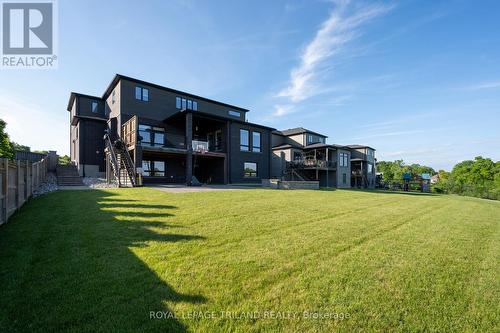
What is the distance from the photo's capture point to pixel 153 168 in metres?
20.5

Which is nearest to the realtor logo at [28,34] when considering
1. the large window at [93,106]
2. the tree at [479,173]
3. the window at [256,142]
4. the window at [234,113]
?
the large window at [93,106]

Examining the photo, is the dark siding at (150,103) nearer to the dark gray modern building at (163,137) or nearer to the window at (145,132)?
the dark gray modern building at (163,137)

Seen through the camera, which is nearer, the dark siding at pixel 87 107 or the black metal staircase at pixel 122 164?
the black metal staircase at pixel 122 164

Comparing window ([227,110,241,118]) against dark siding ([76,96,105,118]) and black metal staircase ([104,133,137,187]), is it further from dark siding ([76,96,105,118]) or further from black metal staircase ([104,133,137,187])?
dark siding ([76,96,105,118])

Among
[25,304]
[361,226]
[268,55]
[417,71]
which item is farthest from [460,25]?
[25,304]

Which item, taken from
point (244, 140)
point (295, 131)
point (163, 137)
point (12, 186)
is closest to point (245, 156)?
point (244, 140)

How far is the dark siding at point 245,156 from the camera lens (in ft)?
72.1

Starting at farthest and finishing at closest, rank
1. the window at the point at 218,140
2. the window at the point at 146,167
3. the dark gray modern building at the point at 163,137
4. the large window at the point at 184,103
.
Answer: the large window at the point at 184,103
the window at the point at 218,140
the window at the point at 146,167
the dark gray modern building at the point at 163,137

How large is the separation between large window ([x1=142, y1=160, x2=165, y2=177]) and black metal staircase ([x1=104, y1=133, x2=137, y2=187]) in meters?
2.53

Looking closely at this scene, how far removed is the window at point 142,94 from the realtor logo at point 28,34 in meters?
7.96

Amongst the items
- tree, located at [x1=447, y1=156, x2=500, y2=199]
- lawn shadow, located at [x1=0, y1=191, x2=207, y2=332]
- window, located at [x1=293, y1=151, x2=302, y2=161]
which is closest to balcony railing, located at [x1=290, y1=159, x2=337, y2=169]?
window, located at [x1=293, y1=151, x2=302, y2=161]

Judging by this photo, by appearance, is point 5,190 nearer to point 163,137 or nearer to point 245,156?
point 163,137

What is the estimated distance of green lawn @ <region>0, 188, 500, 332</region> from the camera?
235 centimetres

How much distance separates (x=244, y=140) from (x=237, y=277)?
20466 millimetres
